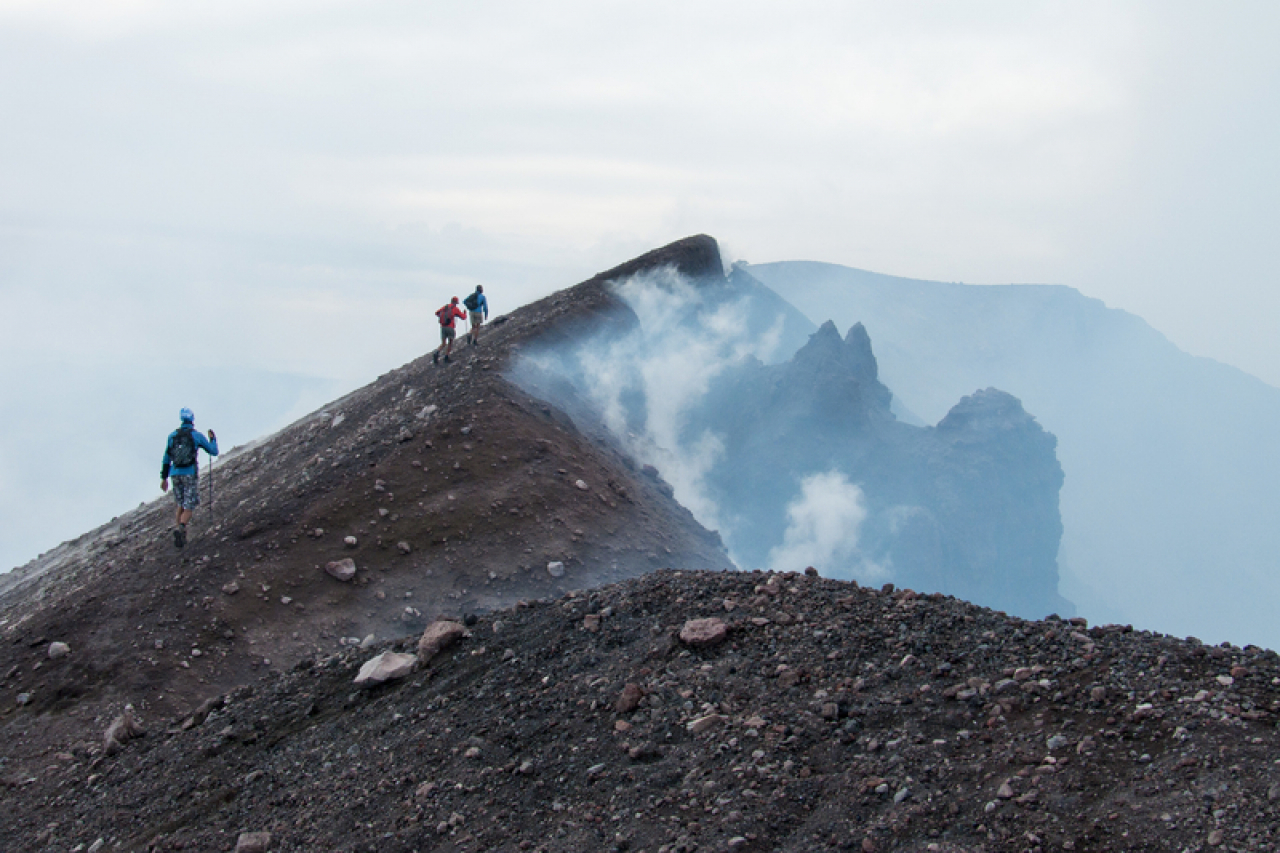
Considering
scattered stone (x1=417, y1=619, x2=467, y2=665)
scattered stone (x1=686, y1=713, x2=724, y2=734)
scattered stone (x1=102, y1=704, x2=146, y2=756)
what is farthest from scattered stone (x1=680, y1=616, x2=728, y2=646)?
scattered stone (x1=102, y1=704, x2=146, y2=756)

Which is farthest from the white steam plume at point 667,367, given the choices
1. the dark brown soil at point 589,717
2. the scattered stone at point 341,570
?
the dark brown soil at point 589,717

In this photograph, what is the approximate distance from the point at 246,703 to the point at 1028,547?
221ft

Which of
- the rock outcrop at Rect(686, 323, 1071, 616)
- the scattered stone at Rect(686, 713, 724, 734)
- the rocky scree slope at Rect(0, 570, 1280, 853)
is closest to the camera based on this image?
the rocky scree slope at Rect(0, 570, 1280, 853)

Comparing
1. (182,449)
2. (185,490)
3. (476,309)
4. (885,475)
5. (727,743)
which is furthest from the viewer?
(885,475)

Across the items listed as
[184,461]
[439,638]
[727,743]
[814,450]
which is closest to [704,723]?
[727,743]

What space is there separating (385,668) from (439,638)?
735 mm

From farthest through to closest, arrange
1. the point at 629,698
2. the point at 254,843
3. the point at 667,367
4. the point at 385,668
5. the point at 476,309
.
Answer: the point at 667,367 < the point at 476,309 < the point at 385,668 < the point at 629,698 < the point at 254,843

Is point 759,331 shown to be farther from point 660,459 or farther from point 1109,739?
point 1109,739

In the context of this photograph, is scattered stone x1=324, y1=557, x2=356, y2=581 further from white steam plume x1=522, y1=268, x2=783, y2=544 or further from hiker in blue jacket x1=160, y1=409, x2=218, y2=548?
white steam plume x1=522, y1=268, x2=783, y2=544

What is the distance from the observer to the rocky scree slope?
Answer: 240 inches

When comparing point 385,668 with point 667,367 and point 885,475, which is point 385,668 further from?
point 885,475

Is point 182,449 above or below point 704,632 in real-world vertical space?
above

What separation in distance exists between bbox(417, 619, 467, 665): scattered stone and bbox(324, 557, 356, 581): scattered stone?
6.27 meters

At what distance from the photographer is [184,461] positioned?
16469 mm
